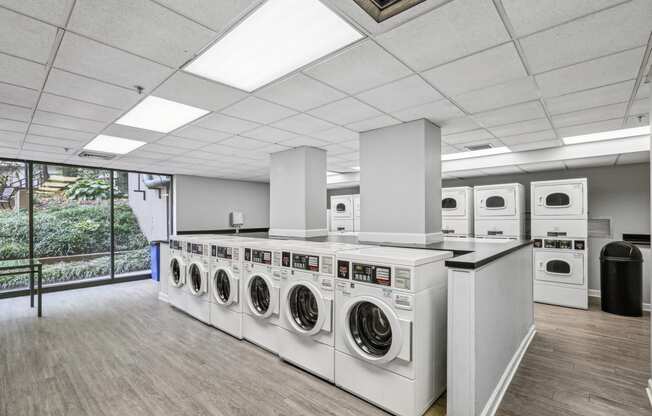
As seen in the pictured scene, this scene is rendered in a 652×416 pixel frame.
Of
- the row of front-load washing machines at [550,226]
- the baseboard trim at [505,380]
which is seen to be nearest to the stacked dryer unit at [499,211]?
the row of front-load washing machines at [550,226]

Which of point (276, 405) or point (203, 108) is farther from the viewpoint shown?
point (203, 108)

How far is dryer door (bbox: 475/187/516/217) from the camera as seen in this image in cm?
534

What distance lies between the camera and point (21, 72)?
223 centimetres

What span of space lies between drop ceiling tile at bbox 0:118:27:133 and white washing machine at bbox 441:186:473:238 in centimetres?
619

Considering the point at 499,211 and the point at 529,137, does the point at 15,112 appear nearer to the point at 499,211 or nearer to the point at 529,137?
the point at 529,137

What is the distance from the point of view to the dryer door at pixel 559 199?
480 cm

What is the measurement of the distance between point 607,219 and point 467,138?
11.4 feet

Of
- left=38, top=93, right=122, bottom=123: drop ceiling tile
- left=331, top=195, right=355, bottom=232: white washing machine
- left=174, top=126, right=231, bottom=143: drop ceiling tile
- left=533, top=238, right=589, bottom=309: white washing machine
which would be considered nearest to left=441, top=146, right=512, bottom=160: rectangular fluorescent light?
left=533, top=238, right=589, bottom=309: white washing machine

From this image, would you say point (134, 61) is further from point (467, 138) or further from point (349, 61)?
Result: point (467, 138)

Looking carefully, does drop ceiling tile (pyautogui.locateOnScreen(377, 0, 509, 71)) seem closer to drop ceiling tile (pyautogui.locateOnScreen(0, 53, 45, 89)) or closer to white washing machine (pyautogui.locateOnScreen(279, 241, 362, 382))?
white washing machine (pyautogui.locateOnScreen(279, 241, 362, 382))

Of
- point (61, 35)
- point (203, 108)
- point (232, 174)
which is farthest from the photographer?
point (232, 174)

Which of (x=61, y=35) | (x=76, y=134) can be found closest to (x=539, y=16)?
(x=61, y=35)

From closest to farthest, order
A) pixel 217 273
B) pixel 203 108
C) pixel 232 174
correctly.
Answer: pixel 203 108 < pixel 217 273 < pixel 232 174

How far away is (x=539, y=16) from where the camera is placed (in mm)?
1667
